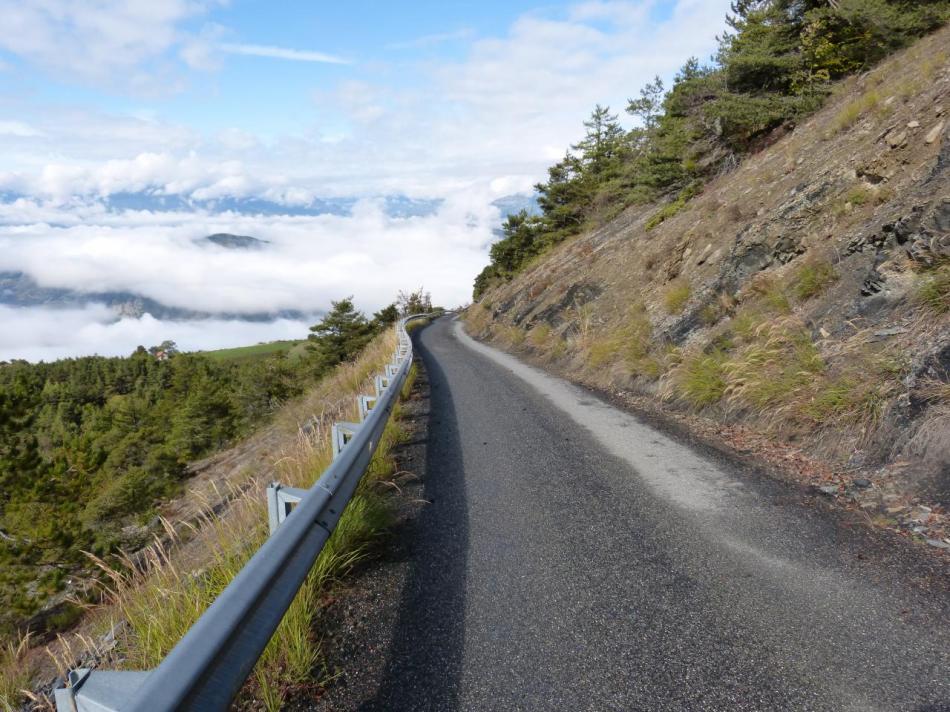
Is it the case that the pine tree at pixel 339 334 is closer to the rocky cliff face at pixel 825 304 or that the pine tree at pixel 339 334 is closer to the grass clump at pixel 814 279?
the rocky cliff face at pixel 825 304

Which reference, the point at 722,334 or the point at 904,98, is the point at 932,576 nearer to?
the point at 722,334

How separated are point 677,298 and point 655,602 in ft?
28.4

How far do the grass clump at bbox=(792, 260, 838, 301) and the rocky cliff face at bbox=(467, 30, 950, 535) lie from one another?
2 cm

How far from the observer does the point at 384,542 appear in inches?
150

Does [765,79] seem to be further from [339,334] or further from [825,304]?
[339,334]

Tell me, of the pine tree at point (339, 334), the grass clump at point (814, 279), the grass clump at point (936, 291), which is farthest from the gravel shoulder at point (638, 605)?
the pine tree at point (339, 334)

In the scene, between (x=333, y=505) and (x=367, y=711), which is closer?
(x=367, y=711)

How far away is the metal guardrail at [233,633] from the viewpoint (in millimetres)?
1434

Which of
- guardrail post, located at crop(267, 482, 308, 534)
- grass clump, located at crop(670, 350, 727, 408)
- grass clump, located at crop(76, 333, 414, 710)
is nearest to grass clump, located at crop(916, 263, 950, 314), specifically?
grass clump, located at crop(670, 350, 727, 408)

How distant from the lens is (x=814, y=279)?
7.51 metres

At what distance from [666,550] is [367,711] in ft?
7.18

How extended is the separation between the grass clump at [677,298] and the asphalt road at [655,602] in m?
5.87

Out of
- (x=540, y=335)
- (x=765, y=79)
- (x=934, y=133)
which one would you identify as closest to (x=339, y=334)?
(x=540, y=335)

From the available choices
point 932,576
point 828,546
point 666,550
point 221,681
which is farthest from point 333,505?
point 932,576
